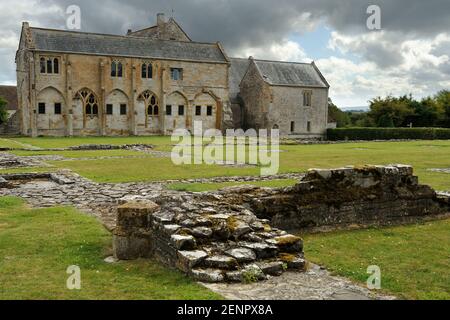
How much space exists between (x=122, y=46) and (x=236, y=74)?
19.1 meters

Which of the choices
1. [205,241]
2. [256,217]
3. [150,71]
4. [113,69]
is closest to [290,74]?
[150,71]

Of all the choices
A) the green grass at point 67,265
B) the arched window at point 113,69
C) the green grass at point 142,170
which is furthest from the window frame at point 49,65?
the green grass at point 67,265

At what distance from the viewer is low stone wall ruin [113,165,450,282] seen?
279 inches

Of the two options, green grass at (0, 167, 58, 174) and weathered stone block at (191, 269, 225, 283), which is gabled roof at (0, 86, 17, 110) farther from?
weathered stone block at (191, 269, 225, 283)

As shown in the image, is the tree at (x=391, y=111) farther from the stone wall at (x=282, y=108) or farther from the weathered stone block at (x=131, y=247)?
the weathered stone block at (x=131, y=247)

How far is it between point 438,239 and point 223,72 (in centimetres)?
5284

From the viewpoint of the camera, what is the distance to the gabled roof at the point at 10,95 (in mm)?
70188

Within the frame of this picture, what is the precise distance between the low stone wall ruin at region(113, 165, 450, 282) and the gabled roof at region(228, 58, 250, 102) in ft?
183

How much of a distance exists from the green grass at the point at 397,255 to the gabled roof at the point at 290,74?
5314cm

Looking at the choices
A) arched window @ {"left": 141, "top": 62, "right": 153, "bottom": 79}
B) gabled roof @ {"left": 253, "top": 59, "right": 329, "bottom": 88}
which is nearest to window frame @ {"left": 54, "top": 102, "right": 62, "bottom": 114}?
arched window @ {"left": 141, "top": 62, "right": 153, "bottom": 79}

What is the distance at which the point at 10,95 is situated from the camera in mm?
72062

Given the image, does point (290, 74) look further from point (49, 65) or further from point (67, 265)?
point (67, 265)

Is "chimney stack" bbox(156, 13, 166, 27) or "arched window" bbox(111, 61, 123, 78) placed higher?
"chimney stack" bbox(156, 13, 166, 27)

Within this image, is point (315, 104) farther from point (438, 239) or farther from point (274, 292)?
point (274, 292)
